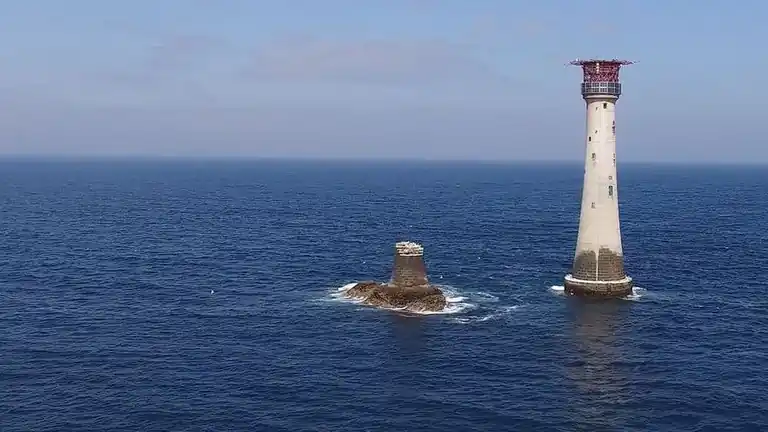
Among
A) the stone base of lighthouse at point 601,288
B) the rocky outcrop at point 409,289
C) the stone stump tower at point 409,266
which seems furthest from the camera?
the stone base of lighthouse at point 601,288

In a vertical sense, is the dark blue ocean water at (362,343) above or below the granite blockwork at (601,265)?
below

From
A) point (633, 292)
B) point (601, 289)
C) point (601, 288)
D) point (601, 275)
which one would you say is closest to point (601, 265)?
point (601, 275)

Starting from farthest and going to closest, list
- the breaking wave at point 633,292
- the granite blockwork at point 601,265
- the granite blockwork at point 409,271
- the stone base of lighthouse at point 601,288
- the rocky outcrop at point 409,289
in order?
the breaking wave at point 633,292, the stone base of lighthouse at point 601,288, the granite blockwork at point 601,265, the granite blockwork at point 409,271, the rocky outcrop at point 409,289

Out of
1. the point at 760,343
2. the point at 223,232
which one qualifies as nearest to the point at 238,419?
the point at 760,343

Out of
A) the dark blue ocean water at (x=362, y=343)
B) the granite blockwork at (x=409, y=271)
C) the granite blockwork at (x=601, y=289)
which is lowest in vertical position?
the dark blue ocean water at (x=362, y=343)

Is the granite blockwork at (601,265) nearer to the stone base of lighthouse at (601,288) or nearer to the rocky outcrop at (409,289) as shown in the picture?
the stone base of lighthouse at (601,288)

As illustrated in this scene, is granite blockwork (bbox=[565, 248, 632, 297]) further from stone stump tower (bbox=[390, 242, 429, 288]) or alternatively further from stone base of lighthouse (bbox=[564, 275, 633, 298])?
stone stump tower (bbox=[390, 242, 429, 288])

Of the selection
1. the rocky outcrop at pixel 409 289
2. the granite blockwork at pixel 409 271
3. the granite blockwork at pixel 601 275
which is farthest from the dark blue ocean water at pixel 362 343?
the granite blockwork at pixel 409 271
